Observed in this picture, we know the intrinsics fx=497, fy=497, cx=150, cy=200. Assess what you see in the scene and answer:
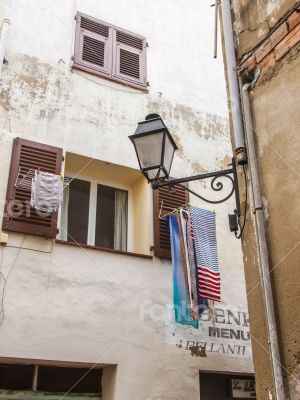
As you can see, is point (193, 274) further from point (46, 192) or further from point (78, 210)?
point (46, 192)

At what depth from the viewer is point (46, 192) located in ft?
23.5

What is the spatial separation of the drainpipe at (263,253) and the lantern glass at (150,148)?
39.5 inches

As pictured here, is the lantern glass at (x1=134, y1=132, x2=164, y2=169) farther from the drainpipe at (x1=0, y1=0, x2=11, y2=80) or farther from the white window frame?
the drainpipe at (x1=0, y1=0, x2=11, y2=80)

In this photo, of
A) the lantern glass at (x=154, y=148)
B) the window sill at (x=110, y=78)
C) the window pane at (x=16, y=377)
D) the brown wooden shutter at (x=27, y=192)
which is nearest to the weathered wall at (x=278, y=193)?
the lantern glass at (x=154, y=148)

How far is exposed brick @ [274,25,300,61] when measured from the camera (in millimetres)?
4766

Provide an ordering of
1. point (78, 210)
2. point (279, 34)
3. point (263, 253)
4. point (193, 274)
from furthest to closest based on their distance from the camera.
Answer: point (78, 210) → point (193, 274) → point (279, 34) → point (263, 253)

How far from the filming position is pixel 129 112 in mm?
8898

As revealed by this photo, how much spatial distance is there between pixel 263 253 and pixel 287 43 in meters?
2.09

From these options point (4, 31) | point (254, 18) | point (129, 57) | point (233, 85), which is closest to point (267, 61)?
point (233, 85)

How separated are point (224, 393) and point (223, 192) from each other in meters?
3.38

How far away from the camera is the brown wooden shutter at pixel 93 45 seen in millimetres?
8984

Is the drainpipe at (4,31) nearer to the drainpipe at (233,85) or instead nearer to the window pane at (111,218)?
the window pane at (111,218)

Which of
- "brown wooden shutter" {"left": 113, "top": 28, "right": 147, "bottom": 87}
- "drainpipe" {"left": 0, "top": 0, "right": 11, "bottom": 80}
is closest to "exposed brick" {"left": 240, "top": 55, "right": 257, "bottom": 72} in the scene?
"brown wooden shutter" {"left": 113, "top": 28, "right": 147, "bottom": 87}

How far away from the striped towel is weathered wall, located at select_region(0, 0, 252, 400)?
1.72 feet
